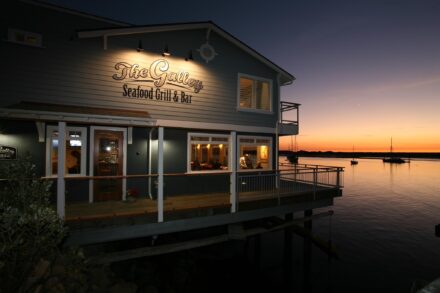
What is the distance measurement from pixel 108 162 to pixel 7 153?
2963mm

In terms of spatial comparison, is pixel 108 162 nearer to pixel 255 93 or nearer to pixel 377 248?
pixel 255 93

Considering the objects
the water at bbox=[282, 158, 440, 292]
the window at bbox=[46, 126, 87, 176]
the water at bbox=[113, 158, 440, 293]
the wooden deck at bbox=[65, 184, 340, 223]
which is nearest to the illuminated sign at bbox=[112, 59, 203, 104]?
the window at bbox=[46, 126, 87, 176]

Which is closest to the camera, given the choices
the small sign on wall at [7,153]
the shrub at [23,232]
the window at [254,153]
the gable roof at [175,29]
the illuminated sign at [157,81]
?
the shrub at [23,232]

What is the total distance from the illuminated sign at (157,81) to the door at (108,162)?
1.73 metres

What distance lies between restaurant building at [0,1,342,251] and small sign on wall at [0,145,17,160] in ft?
0.08

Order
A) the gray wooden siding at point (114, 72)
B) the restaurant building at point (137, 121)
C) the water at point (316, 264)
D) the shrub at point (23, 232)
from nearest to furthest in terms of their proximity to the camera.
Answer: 1. the shrub at point (23, 232)
2. the restaurant building at point (137, 121)
3. the gray wooden siding at point (114, 72)
4. the water at point (316, 264)

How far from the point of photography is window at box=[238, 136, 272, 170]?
12.1 meters

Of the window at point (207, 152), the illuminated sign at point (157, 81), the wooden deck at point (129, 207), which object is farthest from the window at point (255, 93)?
the wooden deck at point (129, 207)

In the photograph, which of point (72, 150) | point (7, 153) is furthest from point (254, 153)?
point (7, 153)

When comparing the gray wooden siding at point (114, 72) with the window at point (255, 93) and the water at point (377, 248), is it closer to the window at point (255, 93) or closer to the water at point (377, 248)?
the window at point (255, 93)

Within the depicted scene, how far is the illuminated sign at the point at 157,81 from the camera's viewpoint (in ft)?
31.3

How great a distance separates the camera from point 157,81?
396 inches

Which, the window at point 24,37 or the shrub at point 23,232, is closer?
the shrub at point 23,232

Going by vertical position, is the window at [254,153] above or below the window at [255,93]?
below
